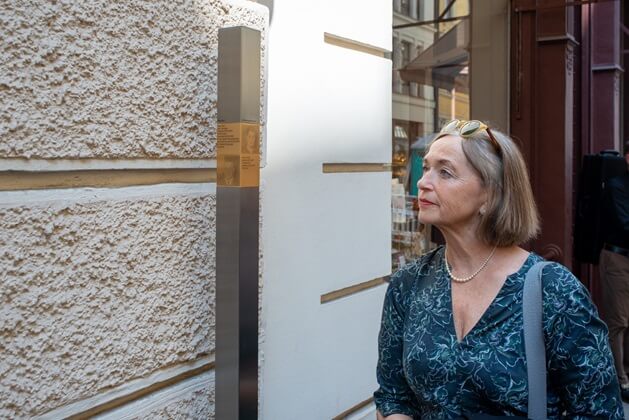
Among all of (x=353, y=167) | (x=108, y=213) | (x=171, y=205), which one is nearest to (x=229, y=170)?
(x=171, y=205)

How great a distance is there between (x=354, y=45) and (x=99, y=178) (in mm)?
1829

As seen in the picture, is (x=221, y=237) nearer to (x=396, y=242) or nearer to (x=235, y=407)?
(x=235, y=407)

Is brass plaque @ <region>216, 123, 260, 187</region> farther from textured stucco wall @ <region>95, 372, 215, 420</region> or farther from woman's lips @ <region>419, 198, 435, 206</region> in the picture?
textured stucco wall @ <region>95, 372, 215, 420</region>

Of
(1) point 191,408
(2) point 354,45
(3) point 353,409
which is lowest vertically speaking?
(3) point 353,409

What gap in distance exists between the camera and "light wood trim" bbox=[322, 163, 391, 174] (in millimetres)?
3432

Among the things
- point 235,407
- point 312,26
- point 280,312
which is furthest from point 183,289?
point 312,26

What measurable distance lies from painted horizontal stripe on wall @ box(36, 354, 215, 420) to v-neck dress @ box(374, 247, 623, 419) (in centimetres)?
75

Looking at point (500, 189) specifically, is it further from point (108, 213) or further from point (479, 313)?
point (108, 213)

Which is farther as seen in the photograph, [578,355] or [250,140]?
[250,140]

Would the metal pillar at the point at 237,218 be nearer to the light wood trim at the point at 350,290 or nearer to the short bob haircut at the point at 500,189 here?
the short bob haircut at the point at 500,189

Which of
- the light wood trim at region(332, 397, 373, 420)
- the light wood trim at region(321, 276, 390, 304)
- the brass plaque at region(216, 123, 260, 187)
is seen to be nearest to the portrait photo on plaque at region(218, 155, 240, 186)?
the brass plaque at region(216, 123, 260, 187)

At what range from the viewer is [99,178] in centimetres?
217

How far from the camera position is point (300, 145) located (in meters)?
3.21

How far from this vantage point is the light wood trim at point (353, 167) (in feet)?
11.3
